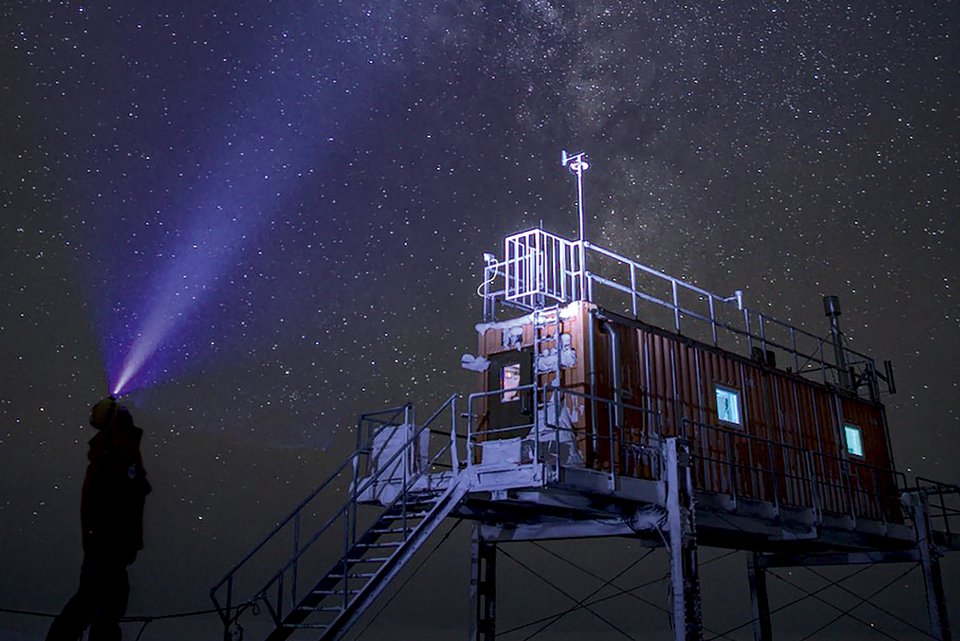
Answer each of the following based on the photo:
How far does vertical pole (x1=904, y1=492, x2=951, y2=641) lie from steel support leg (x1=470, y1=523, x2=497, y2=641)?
10.2 m

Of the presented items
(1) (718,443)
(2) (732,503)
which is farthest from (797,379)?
(2) (732,503)

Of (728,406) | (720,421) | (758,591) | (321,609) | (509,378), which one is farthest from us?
(758,591)

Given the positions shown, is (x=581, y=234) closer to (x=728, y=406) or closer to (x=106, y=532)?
(x=728, y=406)

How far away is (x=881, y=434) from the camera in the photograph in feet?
85.1

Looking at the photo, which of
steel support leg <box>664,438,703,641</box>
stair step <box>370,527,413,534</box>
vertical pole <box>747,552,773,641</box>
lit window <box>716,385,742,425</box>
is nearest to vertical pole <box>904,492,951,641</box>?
vertical pole <box>747,552,773,641</box>

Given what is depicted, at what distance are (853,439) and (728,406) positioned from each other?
6.22 m

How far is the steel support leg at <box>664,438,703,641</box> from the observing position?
15094 mm

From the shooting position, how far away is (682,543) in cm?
1554

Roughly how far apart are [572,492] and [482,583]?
5.51m

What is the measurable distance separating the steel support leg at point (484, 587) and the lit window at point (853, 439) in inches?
409

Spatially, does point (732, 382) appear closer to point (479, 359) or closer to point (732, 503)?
point (732, 503)

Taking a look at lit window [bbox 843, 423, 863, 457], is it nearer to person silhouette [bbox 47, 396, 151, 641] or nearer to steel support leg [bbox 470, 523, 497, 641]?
steel support leg [bbox 470, 523, 497, 641]

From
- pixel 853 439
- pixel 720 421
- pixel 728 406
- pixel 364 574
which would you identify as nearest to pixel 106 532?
pixel 364 574

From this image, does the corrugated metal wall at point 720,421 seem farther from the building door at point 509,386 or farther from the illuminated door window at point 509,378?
the illuminated door window at point 509,378
